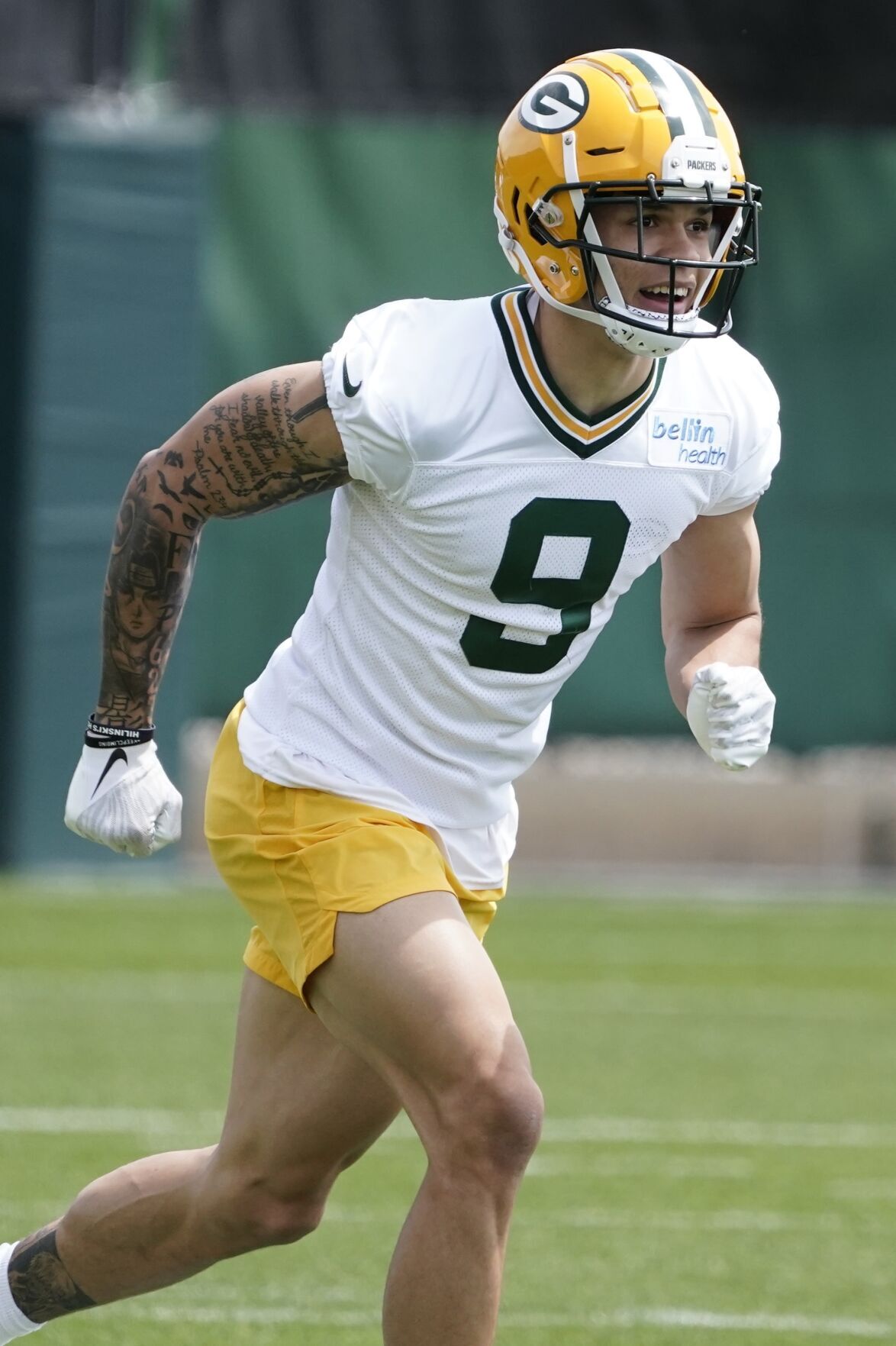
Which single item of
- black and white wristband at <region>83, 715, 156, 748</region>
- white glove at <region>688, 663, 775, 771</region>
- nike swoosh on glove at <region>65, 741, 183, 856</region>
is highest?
white glove at <region>688, 663, 775, 771</region>

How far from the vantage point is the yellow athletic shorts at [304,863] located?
3.68 m

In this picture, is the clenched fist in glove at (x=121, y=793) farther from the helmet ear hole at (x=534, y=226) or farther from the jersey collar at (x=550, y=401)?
the helmet ear hole at (x=534, y=226)

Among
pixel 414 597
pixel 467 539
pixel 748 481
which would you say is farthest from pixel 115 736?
pixel 748 481

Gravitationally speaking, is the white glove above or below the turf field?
above

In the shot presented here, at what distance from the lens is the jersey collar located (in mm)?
3764

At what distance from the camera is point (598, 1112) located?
7051 millimetres

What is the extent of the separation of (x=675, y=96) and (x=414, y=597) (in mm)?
890

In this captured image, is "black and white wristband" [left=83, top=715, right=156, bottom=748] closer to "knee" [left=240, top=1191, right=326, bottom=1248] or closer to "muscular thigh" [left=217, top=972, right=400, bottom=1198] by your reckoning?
"muscular thigh" [left=217, top=972, right=400, bottom=1198]

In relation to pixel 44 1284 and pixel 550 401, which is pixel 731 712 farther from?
pixel 44 1284

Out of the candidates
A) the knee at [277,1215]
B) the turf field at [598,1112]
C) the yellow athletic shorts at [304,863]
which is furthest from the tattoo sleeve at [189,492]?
the turf field at [598,1112]

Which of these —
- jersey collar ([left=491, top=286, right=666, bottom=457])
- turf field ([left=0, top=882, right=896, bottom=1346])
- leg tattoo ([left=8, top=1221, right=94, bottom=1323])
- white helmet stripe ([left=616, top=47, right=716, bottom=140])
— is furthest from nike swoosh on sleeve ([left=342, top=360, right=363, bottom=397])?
turf field ([left=0, top=882, right=896, bottom=1346])

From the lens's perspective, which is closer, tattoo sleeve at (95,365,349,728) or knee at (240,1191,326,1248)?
tattoo sleeve at (95,365,349,728)

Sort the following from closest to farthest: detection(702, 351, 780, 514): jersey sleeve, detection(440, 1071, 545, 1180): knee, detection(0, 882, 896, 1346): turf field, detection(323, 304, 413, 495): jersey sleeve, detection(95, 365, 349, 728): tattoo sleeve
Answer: detection(440, 1071, 545, 1180): knee, detection(323, 304, 413, 495): jersey sleeve, detection(95, 365, 349, 728): tattoo sleeve, detection(702, 351, 780, 514): jersey sleeve, detection(0, 882, 896, 1346): turf field

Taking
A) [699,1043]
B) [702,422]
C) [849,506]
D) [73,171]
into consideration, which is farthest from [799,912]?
[702,422]
